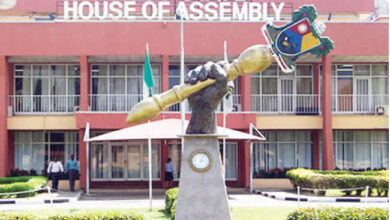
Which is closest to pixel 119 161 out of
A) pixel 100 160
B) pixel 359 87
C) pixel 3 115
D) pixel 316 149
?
pixel 100 160

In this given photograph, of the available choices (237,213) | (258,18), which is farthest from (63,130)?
(237,213)

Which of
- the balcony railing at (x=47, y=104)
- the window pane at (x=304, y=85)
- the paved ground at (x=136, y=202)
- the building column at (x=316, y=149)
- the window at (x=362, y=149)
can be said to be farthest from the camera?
the window at (x=362, y=149)

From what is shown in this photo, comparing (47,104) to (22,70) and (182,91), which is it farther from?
(182,91)

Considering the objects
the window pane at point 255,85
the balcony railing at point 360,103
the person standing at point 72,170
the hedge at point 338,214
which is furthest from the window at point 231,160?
the hedge at point 338,214

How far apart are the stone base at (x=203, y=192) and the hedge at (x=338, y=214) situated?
6.94ft

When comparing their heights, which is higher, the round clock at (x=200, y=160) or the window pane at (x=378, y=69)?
the window pane at (x=378, y=69)

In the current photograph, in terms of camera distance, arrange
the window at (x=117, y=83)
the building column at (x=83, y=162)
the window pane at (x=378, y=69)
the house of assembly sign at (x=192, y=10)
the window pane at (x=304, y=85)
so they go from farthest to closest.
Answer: the window pane at (x=378, y=69) < the window pane at (x=304, y=85) < the window at (x=117, y=83) < the house of assembly sign at (x=192, y=10) < the building column at (x=83, y=162)

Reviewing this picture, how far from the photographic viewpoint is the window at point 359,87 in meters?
26.7

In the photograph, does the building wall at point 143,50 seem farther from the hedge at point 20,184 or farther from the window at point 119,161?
the window at point 119,161

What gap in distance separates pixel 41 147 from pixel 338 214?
17.1m

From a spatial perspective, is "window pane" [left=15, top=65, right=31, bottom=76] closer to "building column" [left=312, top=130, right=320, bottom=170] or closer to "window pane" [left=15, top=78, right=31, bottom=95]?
"window pane" [left=15, top=78, right=31, bottom=95]

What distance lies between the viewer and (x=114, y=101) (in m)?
25.9

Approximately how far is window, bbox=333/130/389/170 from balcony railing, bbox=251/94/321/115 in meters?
2.00

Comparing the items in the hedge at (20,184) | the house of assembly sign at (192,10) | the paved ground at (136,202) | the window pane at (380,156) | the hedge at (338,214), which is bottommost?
the paved ground at (136,202)
